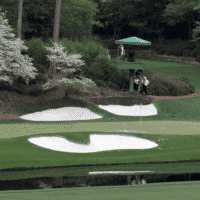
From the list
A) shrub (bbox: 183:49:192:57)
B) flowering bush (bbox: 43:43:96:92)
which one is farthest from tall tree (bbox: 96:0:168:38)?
flowering bush (bbox: 43:43:96:92)

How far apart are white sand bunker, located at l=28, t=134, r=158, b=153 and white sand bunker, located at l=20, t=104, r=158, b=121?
447 cm

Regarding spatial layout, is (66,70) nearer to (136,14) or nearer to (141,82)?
(141,82)

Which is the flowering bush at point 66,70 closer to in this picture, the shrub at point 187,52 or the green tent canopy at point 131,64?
the green tent canopy at point 131,64

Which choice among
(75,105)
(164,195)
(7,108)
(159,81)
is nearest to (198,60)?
(159,81)

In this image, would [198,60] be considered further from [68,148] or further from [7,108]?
[68,148]

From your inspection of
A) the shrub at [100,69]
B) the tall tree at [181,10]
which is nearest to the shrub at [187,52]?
the tall tree at [181,10]

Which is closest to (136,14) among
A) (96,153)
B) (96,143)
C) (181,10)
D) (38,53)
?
(181,10)

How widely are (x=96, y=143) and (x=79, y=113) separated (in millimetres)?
5467

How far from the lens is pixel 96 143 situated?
9531 mm

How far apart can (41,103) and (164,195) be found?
10.4 meters

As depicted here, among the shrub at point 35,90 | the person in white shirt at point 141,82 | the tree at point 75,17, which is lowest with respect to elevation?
the shrub at point 35,90

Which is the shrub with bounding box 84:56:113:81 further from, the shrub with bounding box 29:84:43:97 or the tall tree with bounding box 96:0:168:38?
the tall tree with bounding box 96:0:168:38

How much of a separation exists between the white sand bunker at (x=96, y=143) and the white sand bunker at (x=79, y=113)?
176 inches

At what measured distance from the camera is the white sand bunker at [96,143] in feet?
30.3
